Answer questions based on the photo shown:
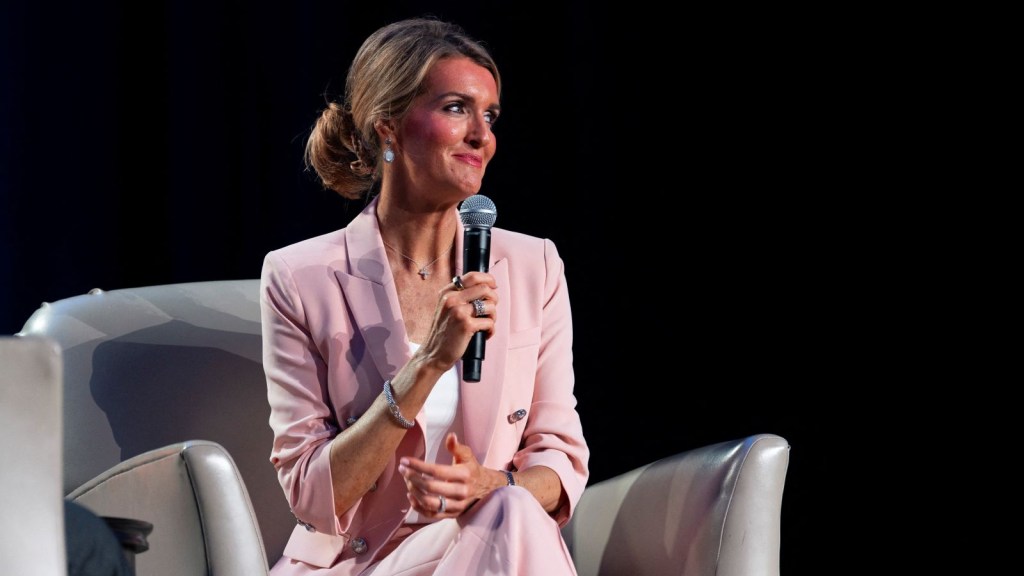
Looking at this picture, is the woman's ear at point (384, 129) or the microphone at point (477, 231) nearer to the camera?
the microphone at point (477, 231)

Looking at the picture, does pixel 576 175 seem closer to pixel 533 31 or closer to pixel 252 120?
pixel 533 31

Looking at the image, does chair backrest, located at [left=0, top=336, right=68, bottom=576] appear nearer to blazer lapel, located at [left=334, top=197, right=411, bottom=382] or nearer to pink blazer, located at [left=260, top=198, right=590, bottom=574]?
pink blazer, located at [left=260, top=198, right=590, bottom=574]

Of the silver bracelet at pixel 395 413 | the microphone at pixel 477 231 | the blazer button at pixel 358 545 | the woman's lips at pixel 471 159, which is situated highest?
the woman's lips at pixel 471 159

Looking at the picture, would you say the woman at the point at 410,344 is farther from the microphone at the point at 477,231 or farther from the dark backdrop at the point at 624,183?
the dark backdrop at the point at 624,183

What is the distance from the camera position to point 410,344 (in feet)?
5.92

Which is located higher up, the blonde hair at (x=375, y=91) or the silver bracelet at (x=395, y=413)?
the blonde hair at (x=375, y=91)

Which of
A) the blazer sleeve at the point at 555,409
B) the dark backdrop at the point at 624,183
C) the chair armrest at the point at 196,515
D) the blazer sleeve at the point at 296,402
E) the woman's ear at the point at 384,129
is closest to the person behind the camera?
the chair armrest at the point at 196,515

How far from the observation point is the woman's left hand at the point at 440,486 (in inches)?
60.2

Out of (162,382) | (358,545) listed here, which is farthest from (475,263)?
(162,382)

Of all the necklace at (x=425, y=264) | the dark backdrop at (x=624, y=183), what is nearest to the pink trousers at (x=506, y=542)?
the necklace at (x=425, y=264)

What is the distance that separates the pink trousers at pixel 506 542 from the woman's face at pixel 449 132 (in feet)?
1.74

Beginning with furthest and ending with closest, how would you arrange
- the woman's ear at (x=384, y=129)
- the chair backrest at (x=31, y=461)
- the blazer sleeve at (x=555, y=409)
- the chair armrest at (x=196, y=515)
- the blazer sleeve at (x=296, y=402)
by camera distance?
the woman's ear at (x=384, y=129), the blazer sleeve at (x=555, y=409), the blazer sleeve at (x=296, y=402), the chair armrest at (x=196, y=515), the chair backrest at (x=31, y=461)

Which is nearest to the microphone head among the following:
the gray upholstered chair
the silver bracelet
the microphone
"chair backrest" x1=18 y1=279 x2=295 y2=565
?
the microphone

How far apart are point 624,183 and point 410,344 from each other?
0.96m
